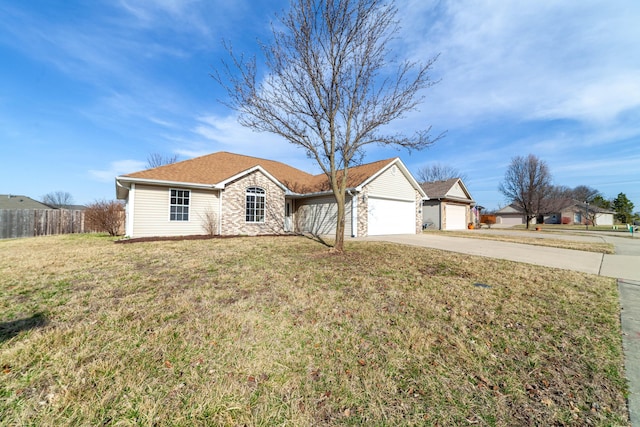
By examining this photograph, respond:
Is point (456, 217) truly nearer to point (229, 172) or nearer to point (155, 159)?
point (229, 172)

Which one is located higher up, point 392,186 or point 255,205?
point 392,186

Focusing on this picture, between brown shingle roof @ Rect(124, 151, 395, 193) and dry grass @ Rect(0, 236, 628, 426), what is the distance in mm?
8770

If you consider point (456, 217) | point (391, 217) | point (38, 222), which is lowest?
point (38, 222)

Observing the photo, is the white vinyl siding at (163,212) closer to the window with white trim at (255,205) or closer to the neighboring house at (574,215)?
the window with white trim at (255,205)

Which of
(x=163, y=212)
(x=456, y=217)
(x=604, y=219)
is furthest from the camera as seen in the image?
(x=604, y=219)

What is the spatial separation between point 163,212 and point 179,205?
82 centimetres

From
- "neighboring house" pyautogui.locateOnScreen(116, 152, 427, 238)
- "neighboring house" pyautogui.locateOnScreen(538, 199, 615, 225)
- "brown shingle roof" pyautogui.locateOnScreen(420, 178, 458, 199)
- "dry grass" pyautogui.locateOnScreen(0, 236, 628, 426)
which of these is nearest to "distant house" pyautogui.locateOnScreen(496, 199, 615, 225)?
"neighboring house" pyautogui.locateOnScreen(538, 199, 615, 225)

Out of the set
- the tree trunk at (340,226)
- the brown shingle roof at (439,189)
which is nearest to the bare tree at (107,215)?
the tree trunk at (340,226)

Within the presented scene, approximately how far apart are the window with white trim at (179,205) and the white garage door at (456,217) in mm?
21714

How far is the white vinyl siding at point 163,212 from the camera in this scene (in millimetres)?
12469

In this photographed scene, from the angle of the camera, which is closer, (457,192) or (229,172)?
(229,172)

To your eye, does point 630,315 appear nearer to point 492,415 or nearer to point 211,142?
point 492,415

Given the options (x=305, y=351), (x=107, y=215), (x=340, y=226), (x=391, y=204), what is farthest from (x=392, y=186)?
(x=107, y=215)

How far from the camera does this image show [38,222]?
1597 cm
